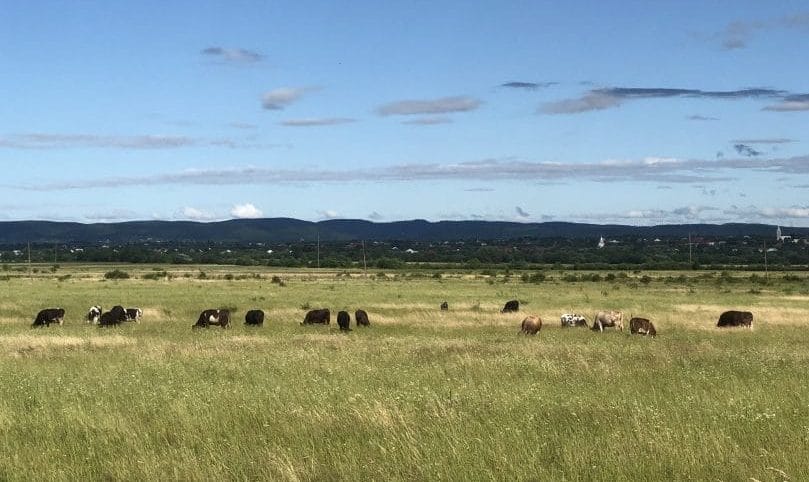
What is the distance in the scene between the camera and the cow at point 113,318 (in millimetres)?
30112

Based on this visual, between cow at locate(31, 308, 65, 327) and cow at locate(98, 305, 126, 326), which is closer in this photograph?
cow at locate(98, 305, 126, 326)

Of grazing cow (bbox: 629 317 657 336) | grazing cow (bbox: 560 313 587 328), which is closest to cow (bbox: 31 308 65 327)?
grazing cow (bbox: 560 313 587 328)

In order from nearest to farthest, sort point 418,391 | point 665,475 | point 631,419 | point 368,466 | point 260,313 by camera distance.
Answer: point 665,475
point 368,466
point 631,419
point 418,391
point 260,313

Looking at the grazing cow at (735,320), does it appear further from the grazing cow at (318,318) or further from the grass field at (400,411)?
the grazing cow at (318,318)

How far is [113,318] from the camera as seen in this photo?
30641 millimetres

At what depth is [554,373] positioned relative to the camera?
1475cm

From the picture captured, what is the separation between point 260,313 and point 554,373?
1940cm

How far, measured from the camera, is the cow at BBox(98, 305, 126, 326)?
3011 centimetres

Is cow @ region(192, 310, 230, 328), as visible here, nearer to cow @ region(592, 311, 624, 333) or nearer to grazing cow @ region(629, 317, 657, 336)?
cow @ region(592, 311, 624, 333)

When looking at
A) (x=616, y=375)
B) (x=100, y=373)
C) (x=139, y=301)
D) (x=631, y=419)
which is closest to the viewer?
(x=631, y=419)

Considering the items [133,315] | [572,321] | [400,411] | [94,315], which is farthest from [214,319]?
[400,411]

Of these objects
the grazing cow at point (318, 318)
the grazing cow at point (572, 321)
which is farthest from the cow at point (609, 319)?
the grazing cow at point (318, 318)

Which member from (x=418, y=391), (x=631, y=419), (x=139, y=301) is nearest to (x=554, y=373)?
(x=418, y=391)

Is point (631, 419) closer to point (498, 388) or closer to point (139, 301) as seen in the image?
point (498, 388)
